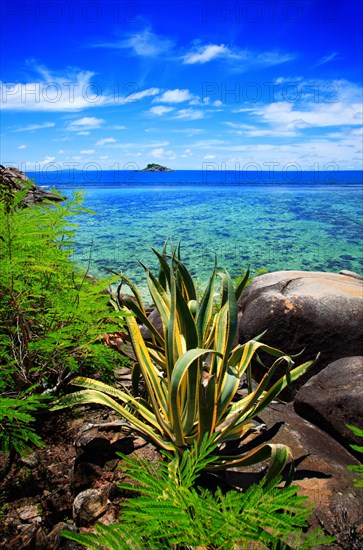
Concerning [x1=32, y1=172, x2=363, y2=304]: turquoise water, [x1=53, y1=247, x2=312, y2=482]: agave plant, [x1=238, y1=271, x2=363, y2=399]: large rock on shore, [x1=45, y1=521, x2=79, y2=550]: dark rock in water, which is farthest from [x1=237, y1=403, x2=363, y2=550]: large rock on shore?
[x1=32, y1=172, x2=363, y2=304]: turquoise water

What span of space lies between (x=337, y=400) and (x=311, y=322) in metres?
1.24

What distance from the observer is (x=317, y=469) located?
82.9 inches

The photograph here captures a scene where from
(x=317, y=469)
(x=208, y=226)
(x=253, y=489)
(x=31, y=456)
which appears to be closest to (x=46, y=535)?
(x=31, y=456)

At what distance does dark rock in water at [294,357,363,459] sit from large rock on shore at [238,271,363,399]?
2.31 feet

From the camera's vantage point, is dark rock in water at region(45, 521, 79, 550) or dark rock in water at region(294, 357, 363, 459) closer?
dark rock in water at region(45, 521, 79, 550)

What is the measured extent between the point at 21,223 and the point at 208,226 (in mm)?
19527

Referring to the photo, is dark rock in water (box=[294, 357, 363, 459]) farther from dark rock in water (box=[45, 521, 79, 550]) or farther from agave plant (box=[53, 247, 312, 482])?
dark rock in water (box=[45, 521, 79, 550])

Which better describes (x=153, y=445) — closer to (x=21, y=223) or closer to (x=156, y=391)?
(x=156, y=391)

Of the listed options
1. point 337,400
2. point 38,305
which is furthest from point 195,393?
point 337,400

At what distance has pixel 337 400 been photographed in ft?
9.00

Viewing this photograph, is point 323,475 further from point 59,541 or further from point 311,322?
point 311,322

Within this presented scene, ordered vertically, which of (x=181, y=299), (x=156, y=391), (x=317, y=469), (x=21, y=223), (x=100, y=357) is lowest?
(x=317, y=469)

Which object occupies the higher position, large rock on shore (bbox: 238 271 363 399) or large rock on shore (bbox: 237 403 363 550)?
large rock on shore (bbox: 238 271 363 399)

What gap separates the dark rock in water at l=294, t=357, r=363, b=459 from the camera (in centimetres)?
262
